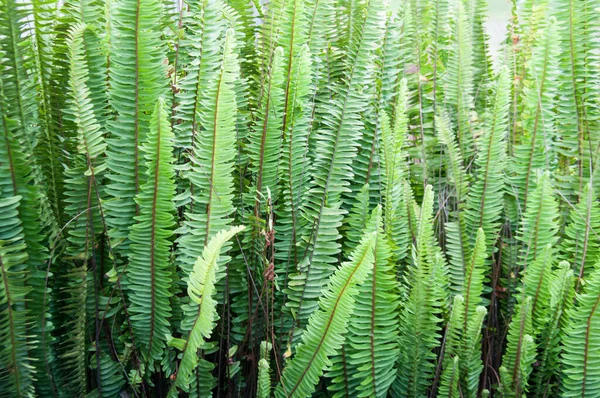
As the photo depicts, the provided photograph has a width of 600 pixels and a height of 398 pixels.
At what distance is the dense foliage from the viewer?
0.96 metres

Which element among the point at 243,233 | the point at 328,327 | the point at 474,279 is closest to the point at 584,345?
the point at 474,279

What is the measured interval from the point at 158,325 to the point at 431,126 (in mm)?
805

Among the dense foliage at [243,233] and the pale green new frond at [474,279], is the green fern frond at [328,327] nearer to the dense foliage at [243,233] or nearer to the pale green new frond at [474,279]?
the dense foliage at [243,233]

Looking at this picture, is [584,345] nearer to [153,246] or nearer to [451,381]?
[451,381]

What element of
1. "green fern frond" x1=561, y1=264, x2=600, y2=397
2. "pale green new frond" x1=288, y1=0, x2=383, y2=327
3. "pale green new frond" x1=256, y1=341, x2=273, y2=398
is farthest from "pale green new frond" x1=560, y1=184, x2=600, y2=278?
"pale green new frond" x1=256, y1=341, x2=273, y2=398

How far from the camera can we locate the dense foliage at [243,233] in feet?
3.14

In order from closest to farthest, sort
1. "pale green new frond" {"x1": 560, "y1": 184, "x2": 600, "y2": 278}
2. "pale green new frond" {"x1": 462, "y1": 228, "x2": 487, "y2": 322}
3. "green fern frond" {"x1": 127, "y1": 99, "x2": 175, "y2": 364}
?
"green fern frond" {"x1": 127, "y1": 99, "x2": 175, "y2": 364} < "pale green new frond" {"x1": 462, "y1": 228, "x2": 487, "y2": 322} < "pale green new frond" {"x1": 560, "y1": 184, "x2": 600, "y2": 278}

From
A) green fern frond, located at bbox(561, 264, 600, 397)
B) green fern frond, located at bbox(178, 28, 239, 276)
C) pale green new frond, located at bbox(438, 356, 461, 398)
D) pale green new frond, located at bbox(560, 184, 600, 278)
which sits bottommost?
pale green new frond, located at bbox(438, 356, 461, 398)

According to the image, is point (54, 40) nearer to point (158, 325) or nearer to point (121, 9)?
point (121, 9)

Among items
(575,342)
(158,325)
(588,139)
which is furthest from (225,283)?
(588,139)

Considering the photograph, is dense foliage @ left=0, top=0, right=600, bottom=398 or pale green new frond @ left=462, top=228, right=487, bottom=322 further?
pale green new frond @ left=462, top=228, right=487, bottom=322

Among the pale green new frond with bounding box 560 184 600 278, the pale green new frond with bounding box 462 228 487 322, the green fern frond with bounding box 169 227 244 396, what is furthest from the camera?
the pale green new frond with bounding box 560 184 600 278

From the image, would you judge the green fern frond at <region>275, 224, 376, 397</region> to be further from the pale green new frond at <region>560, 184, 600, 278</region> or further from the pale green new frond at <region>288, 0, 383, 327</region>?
the pale green new frond at <region>560, 184, 600, 278</region>

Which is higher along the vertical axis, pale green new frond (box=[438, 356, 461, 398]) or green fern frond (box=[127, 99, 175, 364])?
green fern frond (box=[127, 99, 175, 364])
